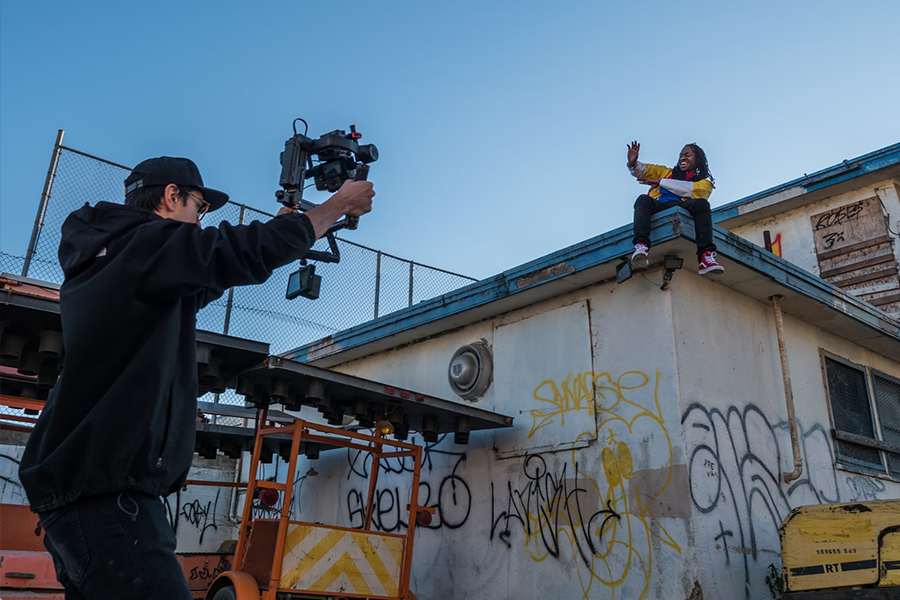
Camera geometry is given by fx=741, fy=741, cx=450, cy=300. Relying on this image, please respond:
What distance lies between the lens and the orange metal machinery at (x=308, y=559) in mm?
6848

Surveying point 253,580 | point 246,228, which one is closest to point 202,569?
point 253,580

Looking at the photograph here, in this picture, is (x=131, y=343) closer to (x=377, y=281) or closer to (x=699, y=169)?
(x=699, y=169)

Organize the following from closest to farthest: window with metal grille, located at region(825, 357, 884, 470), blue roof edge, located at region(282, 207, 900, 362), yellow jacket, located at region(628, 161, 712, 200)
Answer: blue roof edge, located at region(282, 207, 900, 362) → yellow jacket, located at region(628, 161, 712, 200) → window with metal grille, located at region(825, 357, 884, 470)

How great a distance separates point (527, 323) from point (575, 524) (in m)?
2.47

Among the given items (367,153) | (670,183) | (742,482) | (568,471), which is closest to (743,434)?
(742,482)

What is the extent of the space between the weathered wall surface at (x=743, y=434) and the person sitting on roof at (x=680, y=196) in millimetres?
672

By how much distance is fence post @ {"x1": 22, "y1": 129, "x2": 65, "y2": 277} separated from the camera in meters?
8.87

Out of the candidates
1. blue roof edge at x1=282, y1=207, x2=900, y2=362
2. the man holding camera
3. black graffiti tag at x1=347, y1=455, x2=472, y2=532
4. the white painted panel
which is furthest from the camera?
black graffiti tag at x1=347, y1=455, x2=472, y2=532

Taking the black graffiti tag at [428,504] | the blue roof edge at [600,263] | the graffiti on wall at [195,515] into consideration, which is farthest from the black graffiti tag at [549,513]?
the graffiti on wall at [195,515]

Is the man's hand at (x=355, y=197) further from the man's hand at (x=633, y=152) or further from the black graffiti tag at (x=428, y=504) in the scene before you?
the black graffiti tag at (x=428, y=504)

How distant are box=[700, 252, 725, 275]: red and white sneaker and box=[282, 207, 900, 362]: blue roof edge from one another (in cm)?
28

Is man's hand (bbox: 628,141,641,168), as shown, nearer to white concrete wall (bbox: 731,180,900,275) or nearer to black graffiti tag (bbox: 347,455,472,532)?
black graffiti tag (bbox: 347,455,472,532)

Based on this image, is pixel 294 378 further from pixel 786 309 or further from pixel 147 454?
pixel 786 309

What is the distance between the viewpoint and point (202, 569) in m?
9.34
